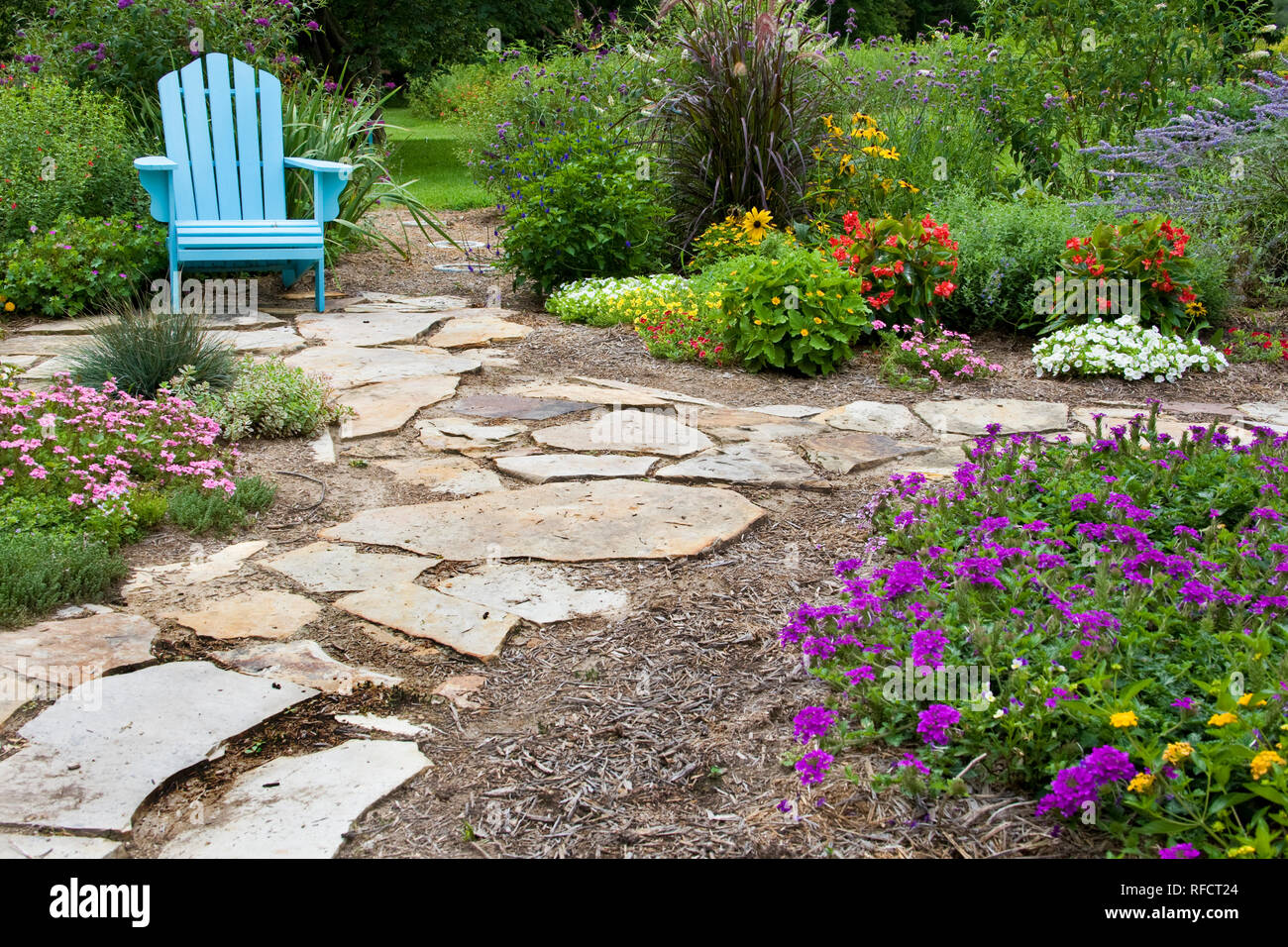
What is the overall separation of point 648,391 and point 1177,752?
128 inches

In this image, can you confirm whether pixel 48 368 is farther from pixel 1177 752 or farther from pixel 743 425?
pixel 1177 752

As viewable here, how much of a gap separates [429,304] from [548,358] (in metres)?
1.50

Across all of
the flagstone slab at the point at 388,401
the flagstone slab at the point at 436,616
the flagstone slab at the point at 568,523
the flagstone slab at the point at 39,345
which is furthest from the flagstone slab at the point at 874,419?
the flagstone slab at the point at 39,345

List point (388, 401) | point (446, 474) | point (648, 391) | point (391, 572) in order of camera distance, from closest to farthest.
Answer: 1. point (391, 572)
2. point (446, 474)
3. point (388, 401)
4. point (648, 391)

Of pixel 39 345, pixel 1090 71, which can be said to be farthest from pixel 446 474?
pixel 1090 71

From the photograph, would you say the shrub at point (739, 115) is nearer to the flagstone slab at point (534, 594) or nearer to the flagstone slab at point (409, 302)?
the flagstone slab at point (409, 302)

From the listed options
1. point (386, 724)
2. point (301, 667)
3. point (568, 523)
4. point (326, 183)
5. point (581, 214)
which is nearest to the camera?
point (386, 724)

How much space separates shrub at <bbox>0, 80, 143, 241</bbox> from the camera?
19.7ft

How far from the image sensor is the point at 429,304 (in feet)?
21.1

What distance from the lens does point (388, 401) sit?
441 centimetres

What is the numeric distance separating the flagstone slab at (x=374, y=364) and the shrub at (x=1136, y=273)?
9.60 feet

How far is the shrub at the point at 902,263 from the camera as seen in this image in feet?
17.5

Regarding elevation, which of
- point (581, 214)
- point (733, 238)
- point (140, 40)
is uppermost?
point (140, 40)

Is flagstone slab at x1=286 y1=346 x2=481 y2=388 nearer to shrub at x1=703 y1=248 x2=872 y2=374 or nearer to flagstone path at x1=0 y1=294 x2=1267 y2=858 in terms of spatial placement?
flagstone path at x1=0 y1=294 x2=1267 y2=858
